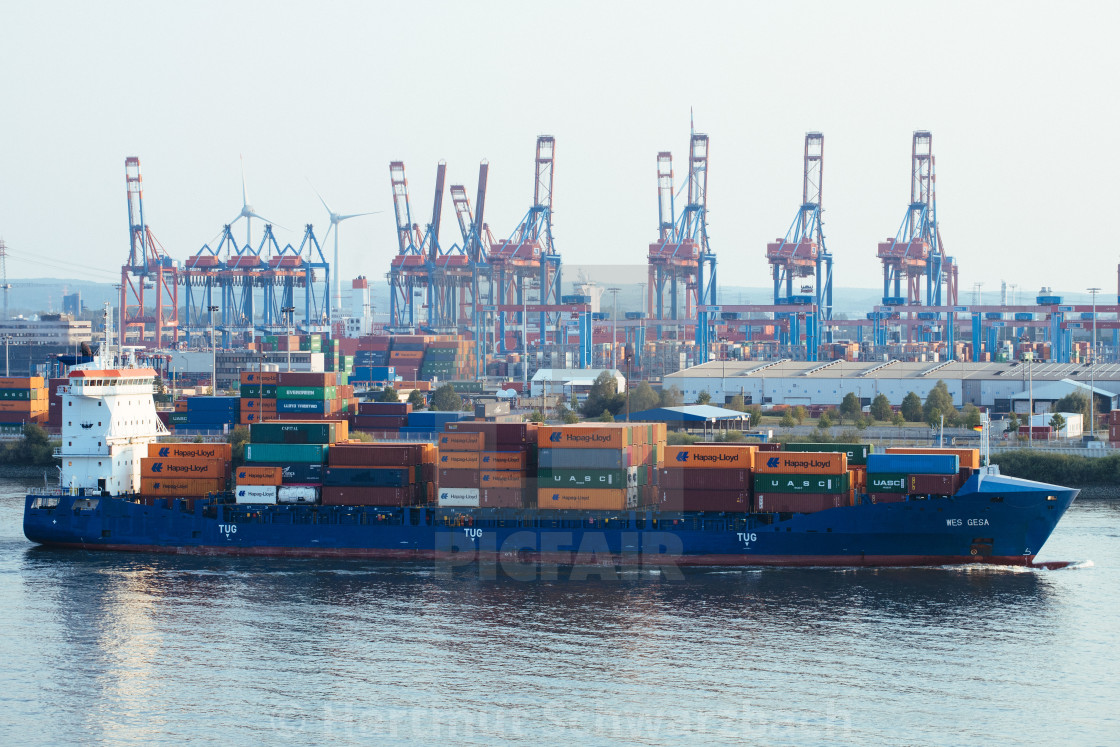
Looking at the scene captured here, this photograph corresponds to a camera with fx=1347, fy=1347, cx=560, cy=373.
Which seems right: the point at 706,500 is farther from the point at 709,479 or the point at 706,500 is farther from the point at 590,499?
the point at 590,499

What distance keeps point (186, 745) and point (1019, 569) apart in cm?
2536

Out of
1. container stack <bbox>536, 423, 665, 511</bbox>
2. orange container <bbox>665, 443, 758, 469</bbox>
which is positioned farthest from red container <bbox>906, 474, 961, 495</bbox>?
container stack <bbox>536, 423, 665, 511</bbox>

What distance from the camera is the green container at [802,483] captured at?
4034 cm

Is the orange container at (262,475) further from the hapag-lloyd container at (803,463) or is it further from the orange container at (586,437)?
the hapag-lloyd container at (803,463)

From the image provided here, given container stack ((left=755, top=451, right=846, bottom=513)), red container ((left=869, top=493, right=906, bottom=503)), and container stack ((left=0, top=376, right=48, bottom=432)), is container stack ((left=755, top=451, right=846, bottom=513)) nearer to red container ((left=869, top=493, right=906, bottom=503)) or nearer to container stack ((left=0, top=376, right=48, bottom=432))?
red container ((left=869, top=493, right=906, bottom=503))

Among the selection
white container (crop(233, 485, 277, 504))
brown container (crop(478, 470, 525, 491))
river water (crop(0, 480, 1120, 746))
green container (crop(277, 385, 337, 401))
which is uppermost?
green container (crop(277, 385, 337, 401))

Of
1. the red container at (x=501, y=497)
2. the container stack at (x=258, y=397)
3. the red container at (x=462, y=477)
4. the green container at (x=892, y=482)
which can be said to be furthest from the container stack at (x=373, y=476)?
the container stack at (x=258, y=397)

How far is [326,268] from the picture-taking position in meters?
140

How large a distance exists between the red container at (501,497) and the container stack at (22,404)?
45.5 m

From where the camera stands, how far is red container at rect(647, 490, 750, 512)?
40969 millimetres

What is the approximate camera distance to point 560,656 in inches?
1199

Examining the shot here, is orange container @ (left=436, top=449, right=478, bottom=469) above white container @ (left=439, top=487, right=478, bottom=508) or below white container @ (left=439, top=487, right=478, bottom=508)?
above

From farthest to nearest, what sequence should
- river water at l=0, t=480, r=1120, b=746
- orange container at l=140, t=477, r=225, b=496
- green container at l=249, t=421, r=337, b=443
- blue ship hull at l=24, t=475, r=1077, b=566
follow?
orange container at l=140, t=477, r=225, b=496 → green container at l=249, t=421, r=337, b=443 → blue ship hull at l=24, t=475, r=1077, b=566 → river water at l=0, t=480, r=1120, b=746

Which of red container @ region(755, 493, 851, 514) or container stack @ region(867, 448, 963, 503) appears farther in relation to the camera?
red container @ region(755, 493, 851, 514)
